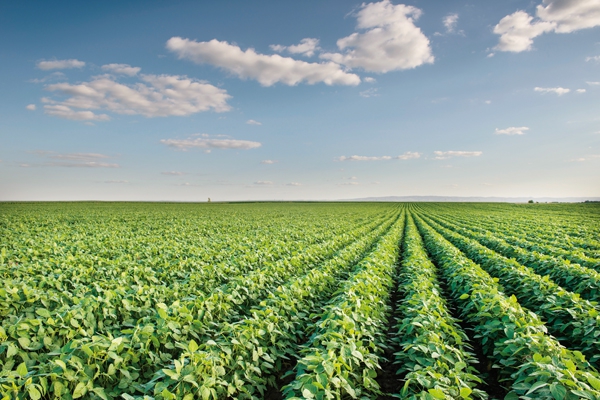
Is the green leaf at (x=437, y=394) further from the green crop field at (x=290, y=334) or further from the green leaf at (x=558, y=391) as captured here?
the green leaf at (x=558, y=391)

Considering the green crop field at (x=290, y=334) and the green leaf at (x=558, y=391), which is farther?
the green crop field at (x=290, y=334)

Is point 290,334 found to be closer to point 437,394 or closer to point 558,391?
point 437,394

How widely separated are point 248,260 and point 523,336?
839 cm

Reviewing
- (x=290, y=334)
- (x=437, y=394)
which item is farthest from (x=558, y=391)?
(x=290, y=334)

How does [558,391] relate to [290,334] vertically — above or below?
above

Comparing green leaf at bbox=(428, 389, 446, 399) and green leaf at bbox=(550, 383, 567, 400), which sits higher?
green leaf at bbox=(550, 383, 567, 400)

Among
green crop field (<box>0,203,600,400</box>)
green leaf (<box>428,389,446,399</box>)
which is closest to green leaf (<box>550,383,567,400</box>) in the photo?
green crop field (<box>0,203,600,400</box>)

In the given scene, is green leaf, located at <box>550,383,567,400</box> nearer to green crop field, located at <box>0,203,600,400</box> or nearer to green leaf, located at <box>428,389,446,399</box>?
green crop field, located at <box>0,203,600,400</box>

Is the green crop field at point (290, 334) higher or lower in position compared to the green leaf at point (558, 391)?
lower

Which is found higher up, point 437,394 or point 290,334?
point 437,394

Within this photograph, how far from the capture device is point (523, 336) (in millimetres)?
4449

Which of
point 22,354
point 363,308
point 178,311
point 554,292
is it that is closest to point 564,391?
point 363,308

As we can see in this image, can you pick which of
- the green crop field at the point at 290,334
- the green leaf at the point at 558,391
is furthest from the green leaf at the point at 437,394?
the green leaf at the point at 558,391

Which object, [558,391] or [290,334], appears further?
[290,334]
